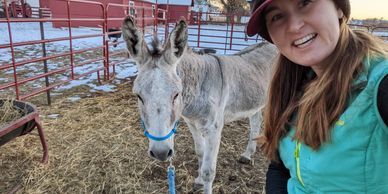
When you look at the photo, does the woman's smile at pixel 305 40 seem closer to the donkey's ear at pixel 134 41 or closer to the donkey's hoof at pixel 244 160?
the donkey's ear at pixel 134 41

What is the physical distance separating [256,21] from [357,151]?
2.25ft

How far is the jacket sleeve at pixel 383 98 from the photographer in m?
0.87

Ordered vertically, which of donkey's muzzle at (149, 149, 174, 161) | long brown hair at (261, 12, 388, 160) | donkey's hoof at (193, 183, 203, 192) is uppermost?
long brown hair at (261, 12, 388, 160)

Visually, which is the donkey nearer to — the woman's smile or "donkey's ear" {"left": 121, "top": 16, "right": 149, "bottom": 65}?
"donkey's ear" {"left": 121, "top": 16, "right": 149, "bottom": 65}

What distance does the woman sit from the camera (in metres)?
0.94

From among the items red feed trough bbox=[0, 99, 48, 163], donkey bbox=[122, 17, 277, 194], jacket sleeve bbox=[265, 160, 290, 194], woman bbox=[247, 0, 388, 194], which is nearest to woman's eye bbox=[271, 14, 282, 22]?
woman bbox=[247, 0, 388, 194]

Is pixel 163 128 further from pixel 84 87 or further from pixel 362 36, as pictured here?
pixel 84 87

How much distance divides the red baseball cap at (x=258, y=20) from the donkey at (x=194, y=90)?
2.62ft

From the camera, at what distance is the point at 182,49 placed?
2.22 metres

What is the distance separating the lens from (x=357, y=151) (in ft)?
3.18

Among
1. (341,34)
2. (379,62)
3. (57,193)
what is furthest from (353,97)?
(57,193)

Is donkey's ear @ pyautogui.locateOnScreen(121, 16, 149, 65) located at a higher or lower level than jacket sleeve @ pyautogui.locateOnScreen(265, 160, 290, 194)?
higher

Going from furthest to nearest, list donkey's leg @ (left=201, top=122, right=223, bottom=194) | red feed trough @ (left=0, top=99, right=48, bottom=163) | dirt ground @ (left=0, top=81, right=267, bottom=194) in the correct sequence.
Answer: dirt ground @ (left=0, top=81, right=267, bottom=194), donkey's leg @ (left=201, top=122, right=223, bottom=194), red feed trough @ (left=0, top=99, right=48, bottom=163)

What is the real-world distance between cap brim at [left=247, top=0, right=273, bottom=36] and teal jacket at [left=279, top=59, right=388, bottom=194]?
0.45 m
